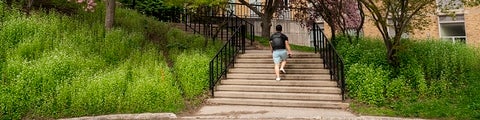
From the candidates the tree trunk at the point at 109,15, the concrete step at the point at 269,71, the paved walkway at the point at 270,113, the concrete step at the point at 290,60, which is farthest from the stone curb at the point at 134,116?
the tree trunk at the point at 109,15

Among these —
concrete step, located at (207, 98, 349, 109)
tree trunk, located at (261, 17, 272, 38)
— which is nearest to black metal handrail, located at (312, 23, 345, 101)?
concrete step, located at (207, 98, 349, 109)

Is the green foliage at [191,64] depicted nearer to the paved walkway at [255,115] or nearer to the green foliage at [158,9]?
the paved walkway at [255,115]

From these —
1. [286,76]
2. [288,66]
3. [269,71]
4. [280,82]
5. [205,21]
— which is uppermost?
[205,21]

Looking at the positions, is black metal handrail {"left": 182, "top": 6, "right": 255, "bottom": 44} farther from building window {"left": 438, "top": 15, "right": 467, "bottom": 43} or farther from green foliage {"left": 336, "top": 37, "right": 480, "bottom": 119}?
building window {"left": 438, "top": 15, "right": 467, "bottom": 43}

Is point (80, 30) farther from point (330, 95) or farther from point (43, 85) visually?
point (330, 95)

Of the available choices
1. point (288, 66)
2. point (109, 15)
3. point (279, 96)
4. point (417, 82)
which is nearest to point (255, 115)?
point (279, 96)

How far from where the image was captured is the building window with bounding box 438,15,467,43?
767 inches

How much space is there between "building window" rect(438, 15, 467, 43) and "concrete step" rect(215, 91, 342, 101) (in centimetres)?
1474

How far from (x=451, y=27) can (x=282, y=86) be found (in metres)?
15.8

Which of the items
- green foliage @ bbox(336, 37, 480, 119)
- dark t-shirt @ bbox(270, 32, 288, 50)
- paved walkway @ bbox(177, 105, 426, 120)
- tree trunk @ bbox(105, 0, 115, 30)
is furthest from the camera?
tree trunk @ bbox(105, 0, 115, 30)

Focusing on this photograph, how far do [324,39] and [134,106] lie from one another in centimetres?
587

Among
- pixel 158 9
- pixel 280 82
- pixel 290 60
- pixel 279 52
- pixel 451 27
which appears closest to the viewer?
pixel 280 82

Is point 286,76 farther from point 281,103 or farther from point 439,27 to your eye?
point 439,27

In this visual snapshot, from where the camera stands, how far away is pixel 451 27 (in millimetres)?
19969
